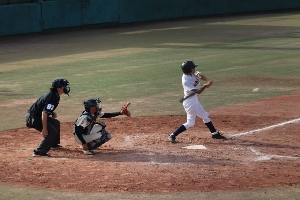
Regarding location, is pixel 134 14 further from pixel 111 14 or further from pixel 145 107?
pixel 145 107

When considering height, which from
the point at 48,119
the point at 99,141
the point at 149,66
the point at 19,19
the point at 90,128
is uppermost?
the point at 48,119

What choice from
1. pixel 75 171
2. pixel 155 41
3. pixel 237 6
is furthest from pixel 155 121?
pixel 237 6

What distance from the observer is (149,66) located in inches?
961

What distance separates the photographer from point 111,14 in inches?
1515

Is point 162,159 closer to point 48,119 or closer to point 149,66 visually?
point 48,119

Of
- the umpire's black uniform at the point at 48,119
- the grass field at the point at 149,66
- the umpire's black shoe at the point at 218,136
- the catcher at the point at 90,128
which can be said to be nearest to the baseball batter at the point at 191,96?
the umpire's black shoe at the point at 218,136

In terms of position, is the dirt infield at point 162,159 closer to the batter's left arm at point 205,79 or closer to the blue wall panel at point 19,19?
the batter's left arm at point 205,79

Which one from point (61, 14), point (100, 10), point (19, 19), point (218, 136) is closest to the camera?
point (218, 136)

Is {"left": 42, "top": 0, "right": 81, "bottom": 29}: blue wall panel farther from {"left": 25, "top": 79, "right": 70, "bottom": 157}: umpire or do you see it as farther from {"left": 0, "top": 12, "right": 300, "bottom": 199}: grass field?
{"left": 25, "top": 79, "right": 70, "bottom": 157}: umpire

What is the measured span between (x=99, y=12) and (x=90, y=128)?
25.4 meters

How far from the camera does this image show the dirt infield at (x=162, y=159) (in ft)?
36.4

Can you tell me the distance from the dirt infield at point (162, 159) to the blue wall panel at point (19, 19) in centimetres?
1907

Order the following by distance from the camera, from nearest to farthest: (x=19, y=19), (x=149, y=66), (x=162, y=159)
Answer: (x=162, y=159)
(x=149, y=66)
(x=19, y=19)

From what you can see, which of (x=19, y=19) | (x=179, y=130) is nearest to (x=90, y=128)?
(x=179, y=130)
